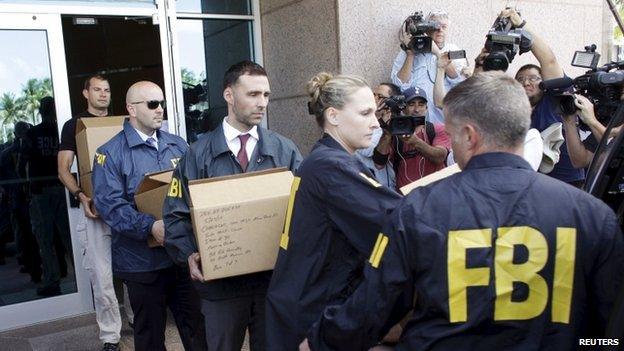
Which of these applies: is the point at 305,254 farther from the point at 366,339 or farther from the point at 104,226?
the point at 104,226

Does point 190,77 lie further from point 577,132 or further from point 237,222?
point 577,132

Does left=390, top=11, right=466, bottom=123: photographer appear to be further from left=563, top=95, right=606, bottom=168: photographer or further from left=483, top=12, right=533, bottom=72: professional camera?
left=563, top=95, right=606, bottom=168: photographer

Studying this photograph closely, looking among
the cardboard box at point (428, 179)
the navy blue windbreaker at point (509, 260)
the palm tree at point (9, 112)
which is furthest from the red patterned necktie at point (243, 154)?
the palm tree at point (9, 112)

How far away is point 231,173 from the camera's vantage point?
9.14 ft

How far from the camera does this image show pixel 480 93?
154cm

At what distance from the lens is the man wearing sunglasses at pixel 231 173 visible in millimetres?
2650

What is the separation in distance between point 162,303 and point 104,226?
43.7 inches

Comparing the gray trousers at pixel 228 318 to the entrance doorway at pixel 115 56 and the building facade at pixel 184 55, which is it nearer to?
the building facade at pixel 184 55

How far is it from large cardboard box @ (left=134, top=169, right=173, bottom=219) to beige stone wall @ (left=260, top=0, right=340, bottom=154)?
207 cm

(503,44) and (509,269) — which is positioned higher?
(503,44)

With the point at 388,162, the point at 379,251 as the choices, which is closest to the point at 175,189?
the point at 379,251

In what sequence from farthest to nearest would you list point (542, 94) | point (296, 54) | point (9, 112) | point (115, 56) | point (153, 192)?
point (115, 56), point (296, 54), point (9, 112), point (542, 94), point (153, 192)

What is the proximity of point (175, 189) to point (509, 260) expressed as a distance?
177 cm

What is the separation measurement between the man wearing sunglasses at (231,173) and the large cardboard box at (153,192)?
29 centimetres
